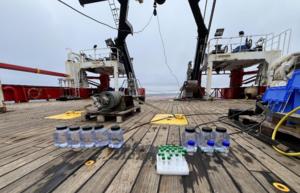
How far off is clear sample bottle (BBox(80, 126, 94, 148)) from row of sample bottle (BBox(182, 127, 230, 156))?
101cm

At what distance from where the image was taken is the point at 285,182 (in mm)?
1033

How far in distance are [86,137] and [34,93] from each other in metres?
8.05

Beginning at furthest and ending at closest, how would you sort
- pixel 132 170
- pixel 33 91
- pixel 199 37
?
pixel 199 37
pixel 33 91
pixel 132 170

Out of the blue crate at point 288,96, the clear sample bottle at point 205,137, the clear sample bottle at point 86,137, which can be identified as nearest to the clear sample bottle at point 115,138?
the clear sample bottle at point 86,137

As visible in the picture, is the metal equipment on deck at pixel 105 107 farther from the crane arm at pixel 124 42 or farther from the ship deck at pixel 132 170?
the crane arm at pixel 124 42

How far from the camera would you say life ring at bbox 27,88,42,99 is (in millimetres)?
7397

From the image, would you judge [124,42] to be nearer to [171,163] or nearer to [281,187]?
[171,163]

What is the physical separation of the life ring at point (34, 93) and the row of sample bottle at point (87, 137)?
7.58 metres

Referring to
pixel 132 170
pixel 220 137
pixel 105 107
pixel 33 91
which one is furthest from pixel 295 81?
pixel 33 91

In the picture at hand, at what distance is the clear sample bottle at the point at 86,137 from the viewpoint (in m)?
1.59

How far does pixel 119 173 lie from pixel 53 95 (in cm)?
927

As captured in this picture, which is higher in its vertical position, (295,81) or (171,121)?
(295,81)

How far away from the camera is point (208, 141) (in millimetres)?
1491

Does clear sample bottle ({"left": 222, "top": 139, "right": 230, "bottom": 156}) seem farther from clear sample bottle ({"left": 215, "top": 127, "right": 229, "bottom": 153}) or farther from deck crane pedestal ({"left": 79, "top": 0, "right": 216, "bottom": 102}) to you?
deck crane pedestal ({"left": 79, "top": 0, "right": 216, "bottom": 102})
